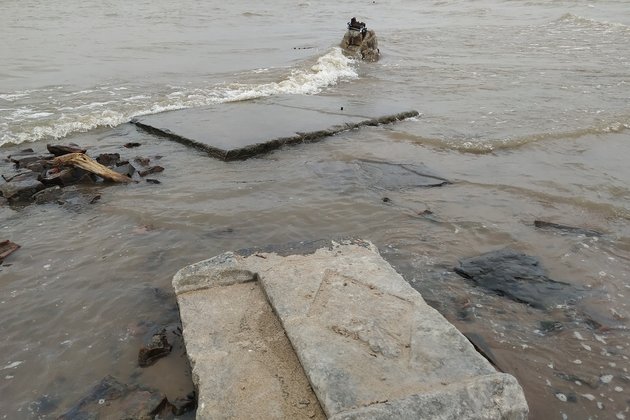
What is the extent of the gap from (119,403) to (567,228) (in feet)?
11.0

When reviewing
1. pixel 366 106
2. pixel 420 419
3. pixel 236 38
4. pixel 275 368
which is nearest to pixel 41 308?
pixel 275 368

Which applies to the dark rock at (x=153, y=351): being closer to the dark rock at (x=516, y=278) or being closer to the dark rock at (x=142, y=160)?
the dark rock at (x=516, y=278)

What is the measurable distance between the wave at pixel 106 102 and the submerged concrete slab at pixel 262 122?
0.58m

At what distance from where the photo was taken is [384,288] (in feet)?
8.85

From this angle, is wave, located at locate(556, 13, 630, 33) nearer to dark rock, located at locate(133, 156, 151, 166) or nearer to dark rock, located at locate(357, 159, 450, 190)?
dark rock, located at locate(357, 159, 450, 190)

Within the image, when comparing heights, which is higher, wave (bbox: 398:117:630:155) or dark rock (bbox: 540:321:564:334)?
wave (bbox: 398:117:630:155)

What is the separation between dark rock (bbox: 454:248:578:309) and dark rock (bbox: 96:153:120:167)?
3.67 meters

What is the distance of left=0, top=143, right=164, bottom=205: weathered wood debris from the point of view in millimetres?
4375

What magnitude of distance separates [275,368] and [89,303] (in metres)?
1.41

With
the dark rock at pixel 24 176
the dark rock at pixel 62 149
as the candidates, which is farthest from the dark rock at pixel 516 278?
the dark rock at pixel 62 149

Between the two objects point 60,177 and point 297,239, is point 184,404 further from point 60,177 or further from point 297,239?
point 60,177

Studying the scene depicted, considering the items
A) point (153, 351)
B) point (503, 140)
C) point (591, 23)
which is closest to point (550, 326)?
point (153, 351)

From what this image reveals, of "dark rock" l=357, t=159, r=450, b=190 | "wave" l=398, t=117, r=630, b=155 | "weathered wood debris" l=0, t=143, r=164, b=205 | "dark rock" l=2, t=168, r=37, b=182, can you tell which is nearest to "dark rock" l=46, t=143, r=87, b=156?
"weathered wood debris" l=0, t=143, r=164, b=205

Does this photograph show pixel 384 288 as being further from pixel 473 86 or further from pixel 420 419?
pixel 473 86
